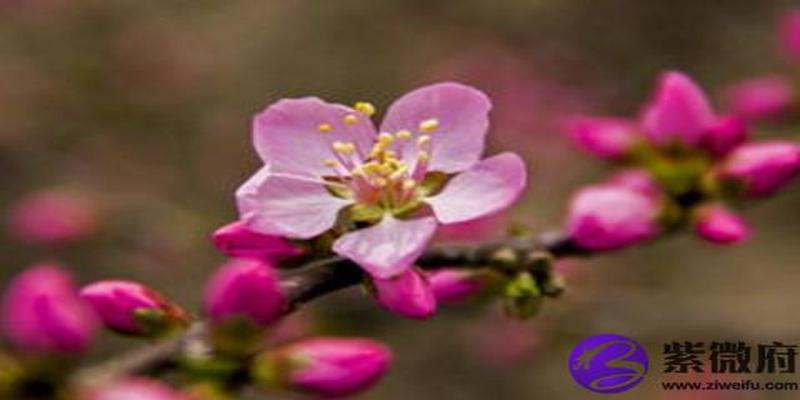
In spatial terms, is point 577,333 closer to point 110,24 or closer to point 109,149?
point 109,149

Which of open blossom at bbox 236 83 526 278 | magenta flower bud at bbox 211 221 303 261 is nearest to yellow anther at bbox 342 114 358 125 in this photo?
open blossom at bbox 236 83 526 278

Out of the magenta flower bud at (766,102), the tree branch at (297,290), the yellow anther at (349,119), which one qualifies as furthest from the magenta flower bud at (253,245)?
the magenta flower bud at (766,102)

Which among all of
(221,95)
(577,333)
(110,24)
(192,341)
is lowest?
(192,341)

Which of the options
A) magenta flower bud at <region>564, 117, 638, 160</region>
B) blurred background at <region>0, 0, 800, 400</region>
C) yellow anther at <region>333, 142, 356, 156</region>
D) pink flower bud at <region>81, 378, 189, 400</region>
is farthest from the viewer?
blurred background at <region>0, 0, 800, 400</region>

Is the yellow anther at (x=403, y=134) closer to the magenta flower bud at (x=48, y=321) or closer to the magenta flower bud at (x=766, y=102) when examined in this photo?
the magenta flower bud at (x=48, y=321)

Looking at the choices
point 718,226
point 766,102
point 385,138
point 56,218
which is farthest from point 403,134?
point 56,218

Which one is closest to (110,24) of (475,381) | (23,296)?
(475,381)

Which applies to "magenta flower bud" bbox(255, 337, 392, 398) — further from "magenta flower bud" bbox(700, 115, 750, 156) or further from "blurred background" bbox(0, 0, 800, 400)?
"blurred background" bbox(0, 0, 800, 400)
